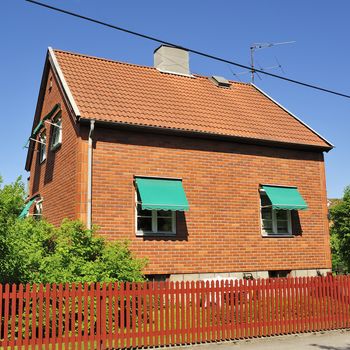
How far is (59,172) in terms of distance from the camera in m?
16.1

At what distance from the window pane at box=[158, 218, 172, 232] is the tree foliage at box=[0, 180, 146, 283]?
218 cm

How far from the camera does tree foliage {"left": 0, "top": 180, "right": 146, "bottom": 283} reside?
1040 cm

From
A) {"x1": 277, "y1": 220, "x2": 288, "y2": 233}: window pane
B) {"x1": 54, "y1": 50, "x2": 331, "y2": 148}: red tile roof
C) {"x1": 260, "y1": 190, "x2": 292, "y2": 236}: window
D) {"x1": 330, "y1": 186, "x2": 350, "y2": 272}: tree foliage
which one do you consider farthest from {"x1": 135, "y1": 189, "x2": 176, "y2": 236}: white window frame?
{"x1": 330, "y1": 186, "x2": 350, "y2": 272}: tree foliage

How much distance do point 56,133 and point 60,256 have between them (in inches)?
283

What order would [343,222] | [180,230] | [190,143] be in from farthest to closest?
[343,222]
[190,143]
[180,230]

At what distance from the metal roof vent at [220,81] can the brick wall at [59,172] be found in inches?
277

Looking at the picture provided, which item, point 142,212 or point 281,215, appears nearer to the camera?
point 142,212

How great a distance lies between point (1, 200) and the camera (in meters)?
10.4

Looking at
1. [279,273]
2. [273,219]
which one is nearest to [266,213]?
[273,219]

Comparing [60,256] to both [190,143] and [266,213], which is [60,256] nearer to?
[190,143]

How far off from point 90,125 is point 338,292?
834cm

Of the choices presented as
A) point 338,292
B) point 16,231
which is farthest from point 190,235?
point 16,231

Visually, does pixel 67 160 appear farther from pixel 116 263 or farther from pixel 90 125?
pixel 116 263

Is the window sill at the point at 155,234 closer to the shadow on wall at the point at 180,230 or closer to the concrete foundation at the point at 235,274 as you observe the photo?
the shadow on wall at the point at 180,230
